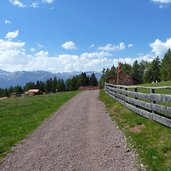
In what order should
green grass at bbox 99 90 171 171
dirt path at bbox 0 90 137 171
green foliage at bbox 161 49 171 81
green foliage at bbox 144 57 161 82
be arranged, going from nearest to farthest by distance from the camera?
green grass at bbox 99 90 171 171
dirt path at bbox 0 90 137 171
green foliage at bbox 161 49 171 81
green foliage at bbox 144 57 161 82

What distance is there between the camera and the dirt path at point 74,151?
23.8 ft

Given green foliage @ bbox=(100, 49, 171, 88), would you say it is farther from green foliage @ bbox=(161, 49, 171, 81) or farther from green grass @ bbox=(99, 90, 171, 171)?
green grass @ bbox=(99, 90, 171, 171)

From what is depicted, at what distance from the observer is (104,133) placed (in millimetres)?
10766

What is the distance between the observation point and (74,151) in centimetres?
855

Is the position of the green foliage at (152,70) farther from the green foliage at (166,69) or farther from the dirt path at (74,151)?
the dirt path at (74,151)

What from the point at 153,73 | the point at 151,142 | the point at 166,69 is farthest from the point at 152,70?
the point at 151,142

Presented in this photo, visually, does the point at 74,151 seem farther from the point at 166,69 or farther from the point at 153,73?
the point at 153,73

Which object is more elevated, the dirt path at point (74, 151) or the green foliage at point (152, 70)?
the green foliage at point (152, 70)

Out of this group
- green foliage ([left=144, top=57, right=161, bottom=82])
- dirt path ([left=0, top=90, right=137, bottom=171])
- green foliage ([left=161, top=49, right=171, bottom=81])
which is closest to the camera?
dirt path ([left=0, top=90, right=137, bottom=171])

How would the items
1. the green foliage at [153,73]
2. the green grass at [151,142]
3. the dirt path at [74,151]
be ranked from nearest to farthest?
the green grass at [151,142] → the dirt path at [74,151] → the green foliage at [153,73]

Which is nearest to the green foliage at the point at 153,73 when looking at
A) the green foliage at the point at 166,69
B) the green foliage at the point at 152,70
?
the green foliage at the point at 152,70

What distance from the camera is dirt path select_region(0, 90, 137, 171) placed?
7.26 m

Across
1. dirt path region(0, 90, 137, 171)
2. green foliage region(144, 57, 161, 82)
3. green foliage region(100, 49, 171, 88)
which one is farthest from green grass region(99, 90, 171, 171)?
green foliage region(144, 57, 161, 82)

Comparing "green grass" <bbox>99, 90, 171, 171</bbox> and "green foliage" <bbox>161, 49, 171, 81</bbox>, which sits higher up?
"green foliage" <bbox>161, 49, 171, 81</bbox>
